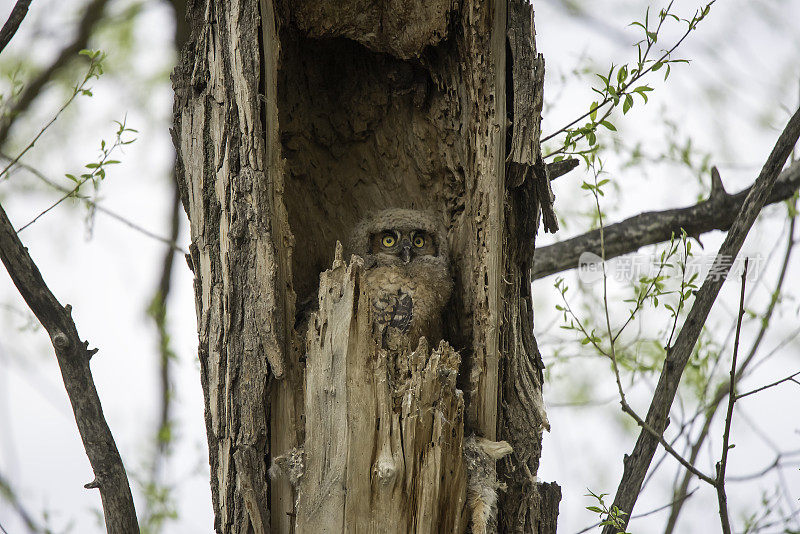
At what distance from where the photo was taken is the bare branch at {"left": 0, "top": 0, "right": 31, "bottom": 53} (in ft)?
7.59

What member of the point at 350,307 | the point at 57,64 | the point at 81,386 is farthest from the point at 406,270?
the point at 57,64

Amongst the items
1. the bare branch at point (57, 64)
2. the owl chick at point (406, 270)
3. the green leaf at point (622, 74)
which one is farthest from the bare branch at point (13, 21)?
the green leaf at point (622, 74)

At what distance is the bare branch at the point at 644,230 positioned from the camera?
4.00 m

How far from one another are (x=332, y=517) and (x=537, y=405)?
0.85m

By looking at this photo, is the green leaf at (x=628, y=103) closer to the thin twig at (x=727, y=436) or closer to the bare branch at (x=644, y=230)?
the thin twig at (x=727, y=436)

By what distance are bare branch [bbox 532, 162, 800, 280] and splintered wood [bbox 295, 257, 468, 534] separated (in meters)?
1.89

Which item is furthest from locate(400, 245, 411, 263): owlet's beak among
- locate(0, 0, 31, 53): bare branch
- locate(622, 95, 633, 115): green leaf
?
locate(0, 0, 31, 53): bare branch

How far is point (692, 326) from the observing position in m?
2.49

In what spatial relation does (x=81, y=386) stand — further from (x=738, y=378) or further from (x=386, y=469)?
(x=738, y=378)

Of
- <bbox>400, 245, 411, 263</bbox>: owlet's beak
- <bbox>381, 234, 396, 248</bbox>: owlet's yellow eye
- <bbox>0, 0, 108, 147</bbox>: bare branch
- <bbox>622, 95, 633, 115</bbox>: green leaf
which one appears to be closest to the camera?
<bbox>622, 95, 633, 115</bbox>: green leaf

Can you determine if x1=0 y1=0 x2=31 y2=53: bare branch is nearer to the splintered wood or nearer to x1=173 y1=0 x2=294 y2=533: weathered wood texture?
x1=173 y1=0 x2=294 y2=533: weathered wood texture

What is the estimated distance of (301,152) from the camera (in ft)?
11.4

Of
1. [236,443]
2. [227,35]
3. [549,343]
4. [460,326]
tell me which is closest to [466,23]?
[227,35]

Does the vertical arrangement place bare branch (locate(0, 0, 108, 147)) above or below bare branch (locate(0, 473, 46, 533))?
above
